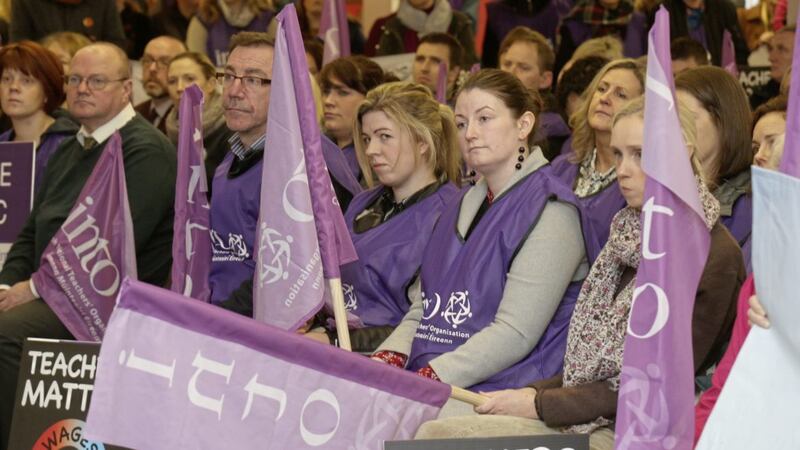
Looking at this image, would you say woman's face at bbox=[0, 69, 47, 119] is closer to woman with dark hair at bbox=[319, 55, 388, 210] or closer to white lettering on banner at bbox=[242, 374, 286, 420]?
woman with dark hair at bbox=[319, 55, 388, 210]

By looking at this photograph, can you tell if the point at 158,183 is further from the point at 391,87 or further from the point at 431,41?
the point at 431,41

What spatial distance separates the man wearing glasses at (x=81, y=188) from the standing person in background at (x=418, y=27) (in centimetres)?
321

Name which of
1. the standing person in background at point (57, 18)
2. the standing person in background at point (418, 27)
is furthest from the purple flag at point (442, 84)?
the standing person in background at point (57, 18)

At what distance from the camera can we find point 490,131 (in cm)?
447

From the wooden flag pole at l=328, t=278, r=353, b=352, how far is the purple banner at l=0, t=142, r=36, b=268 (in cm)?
247

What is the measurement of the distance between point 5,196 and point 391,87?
2.24 m

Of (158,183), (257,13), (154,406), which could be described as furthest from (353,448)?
(257,13)

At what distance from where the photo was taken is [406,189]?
16.9ft

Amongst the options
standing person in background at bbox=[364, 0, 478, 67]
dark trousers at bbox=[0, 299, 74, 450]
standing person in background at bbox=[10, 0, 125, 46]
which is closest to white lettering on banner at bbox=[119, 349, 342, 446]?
dark trousers at bbox=[0, 299, 74, 450]

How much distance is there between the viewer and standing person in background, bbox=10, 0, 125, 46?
30.2 ft

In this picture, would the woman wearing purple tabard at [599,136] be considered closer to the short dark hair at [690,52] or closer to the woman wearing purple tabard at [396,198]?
the woman wearing purple tabard at [396,198]

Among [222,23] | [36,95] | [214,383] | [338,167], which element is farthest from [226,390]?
[222,23]

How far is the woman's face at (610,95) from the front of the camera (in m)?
5.38

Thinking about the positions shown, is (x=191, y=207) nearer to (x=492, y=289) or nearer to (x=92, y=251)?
(x=92, y=251)
